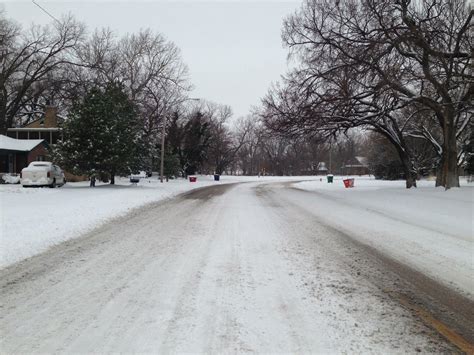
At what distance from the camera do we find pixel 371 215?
12.9 meters

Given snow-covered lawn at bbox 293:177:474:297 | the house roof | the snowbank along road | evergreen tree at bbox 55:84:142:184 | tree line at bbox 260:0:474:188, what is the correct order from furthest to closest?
the house roof < evergreen tree at bbox 55:84:142:184 < tree line at bbox 260:0:474:188 < snow-covered lawn at bbox 293:177:474:297 < the snowbank along road

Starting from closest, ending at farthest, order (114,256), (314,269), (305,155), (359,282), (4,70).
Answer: (359,282) → (314,269) → (114,256) → (4,70) → (305,155)

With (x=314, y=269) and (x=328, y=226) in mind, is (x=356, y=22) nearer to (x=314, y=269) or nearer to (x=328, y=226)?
(x=328, y=226)

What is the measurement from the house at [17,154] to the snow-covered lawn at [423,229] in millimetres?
28849

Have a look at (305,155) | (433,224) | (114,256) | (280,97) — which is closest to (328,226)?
(433,224)

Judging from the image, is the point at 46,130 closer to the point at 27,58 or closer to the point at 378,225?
the point at 27,58

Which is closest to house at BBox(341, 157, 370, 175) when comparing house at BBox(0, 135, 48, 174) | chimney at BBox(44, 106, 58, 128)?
chimney at BBox(44, 106, 58, 128)

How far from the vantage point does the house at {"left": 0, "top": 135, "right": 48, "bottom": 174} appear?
33.2 metres

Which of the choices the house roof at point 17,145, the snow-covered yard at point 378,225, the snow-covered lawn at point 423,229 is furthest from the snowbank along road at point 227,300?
the house roof at point 17,145

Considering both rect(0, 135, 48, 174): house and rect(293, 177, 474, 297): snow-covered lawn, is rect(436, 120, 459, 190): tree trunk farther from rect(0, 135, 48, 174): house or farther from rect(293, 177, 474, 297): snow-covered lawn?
rect(0, 135, 48, 174): house

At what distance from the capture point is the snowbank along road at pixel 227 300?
348 cm

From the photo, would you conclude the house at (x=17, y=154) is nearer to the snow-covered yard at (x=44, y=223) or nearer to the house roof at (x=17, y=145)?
the house roof at (x=17, y=145)

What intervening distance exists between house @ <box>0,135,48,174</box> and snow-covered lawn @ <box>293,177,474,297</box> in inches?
Answer: 1136

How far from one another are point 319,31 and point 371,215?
11894 millimetres
